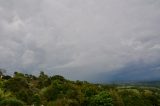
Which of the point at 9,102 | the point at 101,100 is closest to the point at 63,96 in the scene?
the point at 101,100

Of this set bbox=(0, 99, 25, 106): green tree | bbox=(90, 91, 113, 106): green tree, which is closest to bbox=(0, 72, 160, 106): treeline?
bbox=(90, 91, 113, 106): green tree

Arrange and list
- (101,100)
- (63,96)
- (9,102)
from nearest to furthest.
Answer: (9,102) → (101,100) → (63,96)

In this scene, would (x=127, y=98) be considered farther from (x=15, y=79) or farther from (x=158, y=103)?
(x=15, y=79)

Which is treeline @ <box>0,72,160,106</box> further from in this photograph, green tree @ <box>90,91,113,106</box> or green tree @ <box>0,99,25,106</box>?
green tree @ <box>0,99,25,106</box>

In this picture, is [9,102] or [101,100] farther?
[101,100]

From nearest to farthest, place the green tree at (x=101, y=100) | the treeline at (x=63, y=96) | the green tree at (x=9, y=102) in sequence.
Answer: the green tree at (x=9, y=102)
the treeline at (x=63, y=96)
the green tree at (x=101, y=100)

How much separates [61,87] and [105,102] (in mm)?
8733

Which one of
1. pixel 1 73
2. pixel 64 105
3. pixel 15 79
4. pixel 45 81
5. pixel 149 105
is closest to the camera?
pixel 64 105

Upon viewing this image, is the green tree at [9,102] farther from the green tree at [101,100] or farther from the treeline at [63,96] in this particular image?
the green tree at [101,100]

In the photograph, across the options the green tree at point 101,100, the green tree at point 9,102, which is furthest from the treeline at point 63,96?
the green tree at point 9,102

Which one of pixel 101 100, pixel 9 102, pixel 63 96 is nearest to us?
pixel 9 102

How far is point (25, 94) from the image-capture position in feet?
210

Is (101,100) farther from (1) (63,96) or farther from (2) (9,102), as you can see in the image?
(2) (9,102)

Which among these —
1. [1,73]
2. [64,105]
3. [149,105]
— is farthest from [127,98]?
[1,73]
